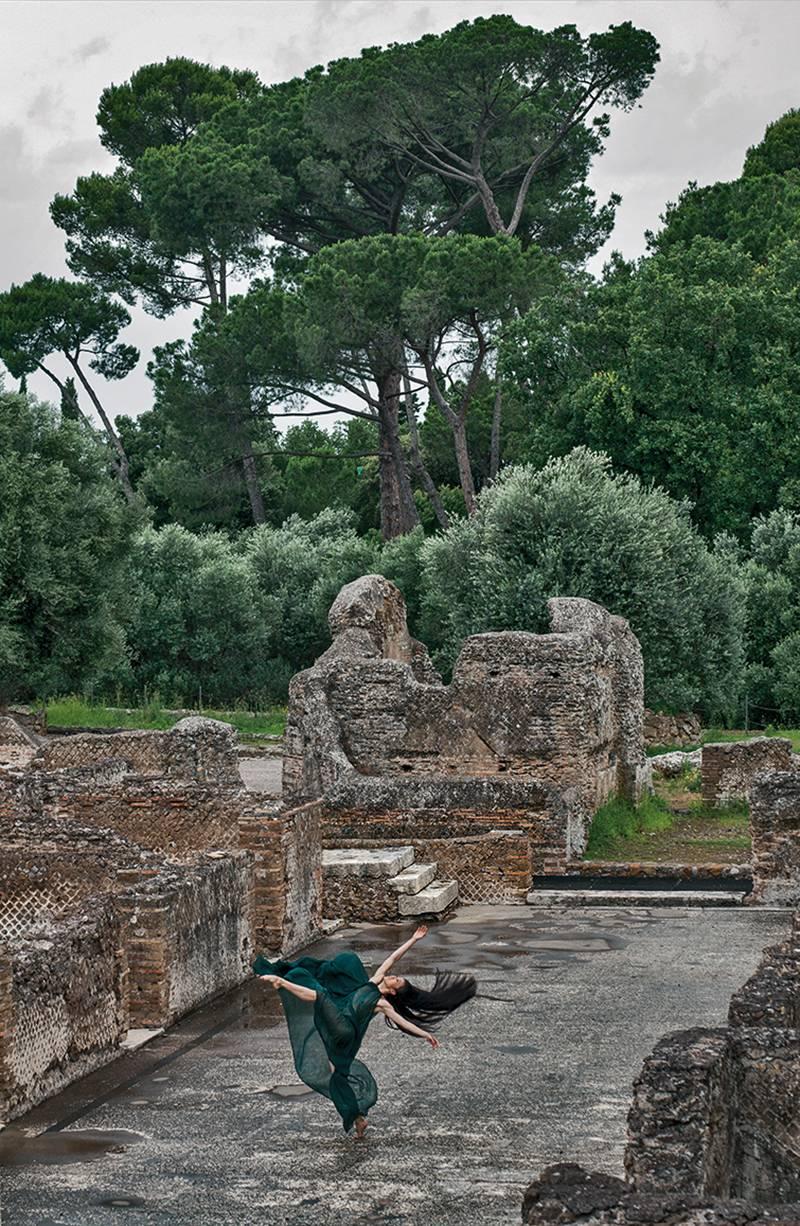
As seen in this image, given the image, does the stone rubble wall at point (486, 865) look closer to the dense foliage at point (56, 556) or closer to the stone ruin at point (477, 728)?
the stone ruin at point (477, 728)

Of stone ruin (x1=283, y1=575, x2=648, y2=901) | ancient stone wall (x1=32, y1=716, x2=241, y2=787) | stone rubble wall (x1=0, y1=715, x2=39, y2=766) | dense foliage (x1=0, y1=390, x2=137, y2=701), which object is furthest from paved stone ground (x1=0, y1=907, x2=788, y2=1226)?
dense foliage (x1=0, y1=390, x2=137, y2=701)

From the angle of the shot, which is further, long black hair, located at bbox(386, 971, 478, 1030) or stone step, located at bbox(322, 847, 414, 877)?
stone step, located at bbox(322, 847, 414, 877)

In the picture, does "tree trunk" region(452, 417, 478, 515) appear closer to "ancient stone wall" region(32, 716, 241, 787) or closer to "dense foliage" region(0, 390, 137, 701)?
"dense foliage" region(0, 390, 137, 701)

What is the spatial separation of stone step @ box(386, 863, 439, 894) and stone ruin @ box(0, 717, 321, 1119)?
0.84m

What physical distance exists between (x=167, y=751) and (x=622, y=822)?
504 cm

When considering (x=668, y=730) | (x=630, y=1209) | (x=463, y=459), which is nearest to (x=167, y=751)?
(x=668, y=730)

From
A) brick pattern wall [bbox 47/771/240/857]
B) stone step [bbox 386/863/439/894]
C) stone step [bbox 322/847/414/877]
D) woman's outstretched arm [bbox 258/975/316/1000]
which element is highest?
brick pattern wall [bbox 47/771/240/857]

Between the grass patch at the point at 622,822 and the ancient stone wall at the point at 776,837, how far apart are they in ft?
9.95

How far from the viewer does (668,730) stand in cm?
2919

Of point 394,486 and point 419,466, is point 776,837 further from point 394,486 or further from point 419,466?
point 394,486

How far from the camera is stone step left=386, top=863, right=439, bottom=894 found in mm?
13883

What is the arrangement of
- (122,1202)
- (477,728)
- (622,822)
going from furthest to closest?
(622,822), (477,728), (122,1202)

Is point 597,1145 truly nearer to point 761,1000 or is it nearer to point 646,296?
point 761,1000

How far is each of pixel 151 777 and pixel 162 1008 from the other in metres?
4.66
